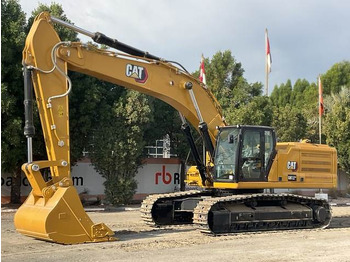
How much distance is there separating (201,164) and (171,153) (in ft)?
42.5

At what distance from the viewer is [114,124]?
872 inches

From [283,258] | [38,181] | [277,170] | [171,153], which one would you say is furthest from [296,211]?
[171,153]

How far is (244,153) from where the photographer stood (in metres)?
12.8

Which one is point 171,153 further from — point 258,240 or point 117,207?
point 258,240

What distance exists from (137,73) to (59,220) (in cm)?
427

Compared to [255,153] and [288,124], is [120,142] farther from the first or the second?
[288,124]

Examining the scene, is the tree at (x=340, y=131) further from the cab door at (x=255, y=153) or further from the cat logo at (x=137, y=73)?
the cat logo at (x=137, y=73)

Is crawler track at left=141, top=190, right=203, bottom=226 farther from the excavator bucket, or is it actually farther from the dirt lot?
the excavator bucket

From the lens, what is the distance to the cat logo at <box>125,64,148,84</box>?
40.1 ft

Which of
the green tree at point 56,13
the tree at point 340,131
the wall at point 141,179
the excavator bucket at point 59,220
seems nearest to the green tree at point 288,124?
the tree at point 340,131

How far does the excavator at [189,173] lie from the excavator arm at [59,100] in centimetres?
2

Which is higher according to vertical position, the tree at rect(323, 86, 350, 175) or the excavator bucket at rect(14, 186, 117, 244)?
the tree at rect(323, 86, 350, 175)

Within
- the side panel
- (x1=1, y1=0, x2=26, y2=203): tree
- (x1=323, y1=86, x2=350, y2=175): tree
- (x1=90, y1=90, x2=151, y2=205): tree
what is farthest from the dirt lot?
(x1=323, y1=86, x2=350, y2=175): tree

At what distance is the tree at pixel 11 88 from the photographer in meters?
18.6
